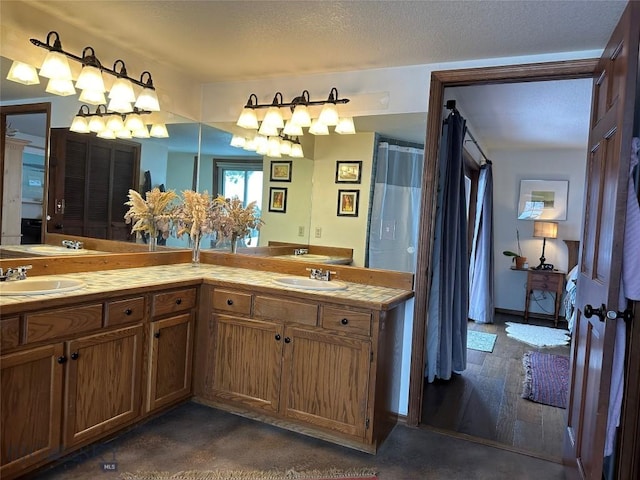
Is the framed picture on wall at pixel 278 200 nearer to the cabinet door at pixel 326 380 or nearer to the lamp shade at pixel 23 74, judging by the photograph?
the cabinet door at pixel 326 380

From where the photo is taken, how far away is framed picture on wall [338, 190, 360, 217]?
3041 mm

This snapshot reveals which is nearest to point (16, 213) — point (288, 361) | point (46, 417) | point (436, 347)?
point (46, 417)

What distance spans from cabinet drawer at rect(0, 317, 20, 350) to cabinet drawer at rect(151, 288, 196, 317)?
2.37ft

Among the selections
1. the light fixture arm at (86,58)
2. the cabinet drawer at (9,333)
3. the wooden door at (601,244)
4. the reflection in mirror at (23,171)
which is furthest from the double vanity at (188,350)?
the light fixture arm at (86,58)

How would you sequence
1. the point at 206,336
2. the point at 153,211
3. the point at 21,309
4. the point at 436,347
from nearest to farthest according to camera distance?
the point at 21,309, the point at 206,336, the point at 153,211, the point at 436,347

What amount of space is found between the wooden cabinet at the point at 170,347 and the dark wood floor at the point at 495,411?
1560mm

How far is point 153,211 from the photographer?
121 inches

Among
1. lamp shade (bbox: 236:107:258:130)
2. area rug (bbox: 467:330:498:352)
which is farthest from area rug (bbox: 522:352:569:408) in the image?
lamp shade (bbox: 236:107:258:130)

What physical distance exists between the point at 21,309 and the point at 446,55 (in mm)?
2511

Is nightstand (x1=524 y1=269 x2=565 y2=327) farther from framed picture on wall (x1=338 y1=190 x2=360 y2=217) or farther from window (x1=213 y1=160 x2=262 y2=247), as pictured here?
window (x1=213 y1=160 x2=262 y2=247)

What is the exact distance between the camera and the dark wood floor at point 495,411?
8.73 feet

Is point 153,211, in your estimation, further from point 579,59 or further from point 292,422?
point 579,59

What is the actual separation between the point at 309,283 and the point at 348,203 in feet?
2.18

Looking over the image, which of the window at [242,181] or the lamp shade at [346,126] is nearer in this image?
the lamp shade at [346,126]
